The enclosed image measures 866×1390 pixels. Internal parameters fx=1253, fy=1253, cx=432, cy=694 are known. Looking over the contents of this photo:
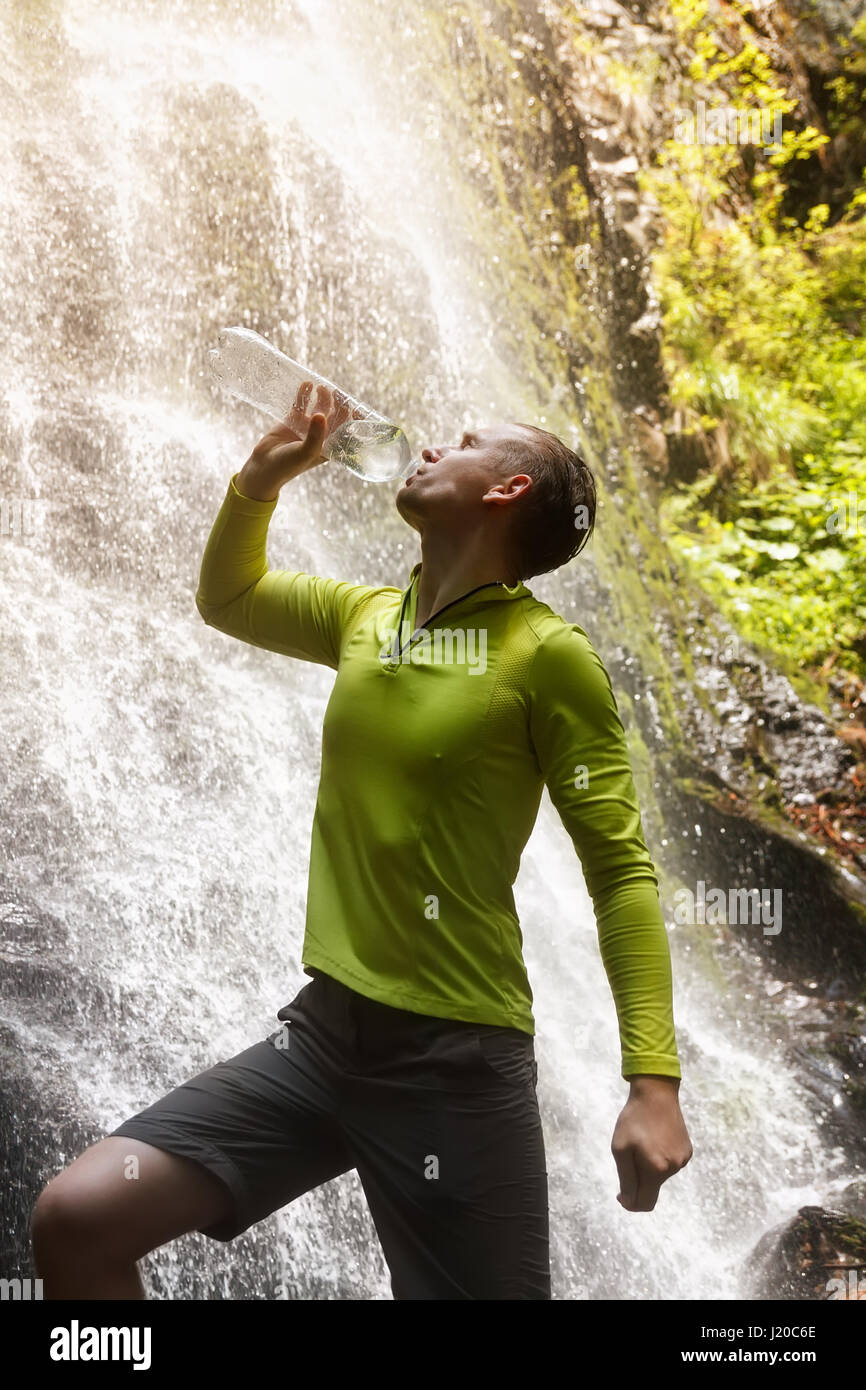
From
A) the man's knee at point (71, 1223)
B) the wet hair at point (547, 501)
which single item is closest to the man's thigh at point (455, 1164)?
the man's knee at point (71, 1223)

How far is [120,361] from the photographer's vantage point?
520 cm

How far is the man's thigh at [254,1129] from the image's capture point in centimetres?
173

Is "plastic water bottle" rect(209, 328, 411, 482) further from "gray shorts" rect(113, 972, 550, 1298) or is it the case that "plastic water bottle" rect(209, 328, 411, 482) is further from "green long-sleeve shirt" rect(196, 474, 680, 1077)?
"gray shorts" rect(113, 972, 550, 1298)

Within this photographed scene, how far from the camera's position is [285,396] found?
291 cm

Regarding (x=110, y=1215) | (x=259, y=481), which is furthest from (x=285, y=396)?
(x=110, y=1215)

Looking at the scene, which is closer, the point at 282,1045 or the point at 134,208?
the point at 282,1045

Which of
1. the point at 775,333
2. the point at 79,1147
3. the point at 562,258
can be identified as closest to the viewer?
the point at 79,1147

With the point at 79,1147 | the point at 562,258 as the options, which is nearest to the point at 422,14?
the point at 562,258

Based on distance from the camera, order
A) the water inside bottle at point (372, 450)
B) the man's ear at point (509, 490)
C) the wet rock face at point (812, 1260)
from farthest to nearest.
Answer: the wet rock face at point (812, 1260) < the water inside bottle at point (372, 450) < the man's ear at point (509, 490)

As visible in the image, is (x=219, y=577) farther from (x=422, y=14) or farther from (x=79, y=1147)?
(x=422, y=14)

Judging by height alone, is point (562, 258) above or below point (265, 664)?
above

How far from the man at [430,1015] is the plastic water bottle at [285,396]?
0.81 metres

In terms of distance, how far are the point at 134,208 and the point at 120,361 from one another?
2.31 ft

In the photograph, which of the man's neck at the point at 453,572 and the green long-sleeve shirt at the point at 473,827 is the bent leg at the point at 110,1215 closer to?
the green long-sleeve shirt at the point at 473,827
